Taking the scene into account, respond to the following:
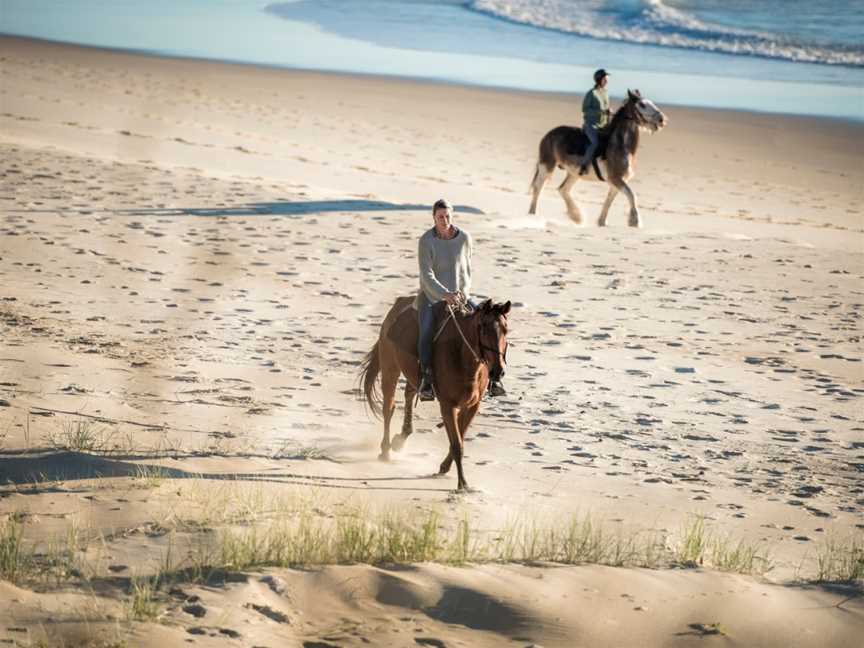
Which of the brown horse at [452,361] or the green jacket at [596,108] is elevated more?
the green jacket at [596,108]

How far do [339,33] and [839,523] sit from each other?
51.3 meters

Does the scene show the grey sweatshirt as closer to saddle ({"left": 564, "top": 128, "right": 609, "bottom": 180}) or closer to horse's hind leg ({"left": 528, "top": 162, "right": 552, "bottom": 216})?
saddle ({"left": 564, "top": 128, "right": 609, "bottom": 180})

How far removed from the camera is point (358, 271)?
17250 millimetres

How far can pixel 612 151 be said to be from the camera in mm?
21828

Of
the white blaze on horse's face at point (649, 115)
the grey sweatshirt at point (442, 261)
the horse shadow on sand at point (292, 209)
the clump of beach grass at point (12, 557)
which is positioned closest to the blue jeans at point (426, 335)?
the grey sweatshirt at point (442, 261)

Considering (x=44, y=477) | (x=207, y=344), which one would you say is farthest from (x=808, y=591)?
(x=207, y=344)

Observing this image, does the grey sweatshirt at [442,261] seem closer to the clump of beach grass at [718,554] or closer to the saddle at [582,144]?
the clump of beach grass at [718,554]

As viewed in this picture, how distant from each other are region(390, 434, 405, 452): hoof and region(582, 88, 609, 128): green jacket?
12479 millimetres

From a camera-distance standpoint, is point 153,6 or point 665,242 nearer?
point 665,242

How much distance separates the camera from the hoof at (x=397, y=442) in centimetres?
1065

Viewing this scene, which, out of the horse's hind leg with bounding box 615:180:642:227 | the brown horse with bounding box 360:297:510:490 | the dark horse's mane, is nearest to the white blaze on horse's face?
the dark horse's mane

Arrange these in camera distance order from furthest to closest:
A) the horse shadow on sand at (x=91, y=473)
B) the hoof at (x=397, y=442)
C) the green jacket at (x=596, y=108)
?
the green jacket at (x=596, y=108) < the hoof at (x=397, y=442) < the horse shadow on sand at (x=91, y=473)

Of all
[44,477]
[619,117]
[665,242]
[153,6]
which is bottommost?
[44,477]

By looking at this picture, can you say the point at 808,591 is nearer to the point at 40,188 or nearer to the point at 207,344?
the point at 207,344
